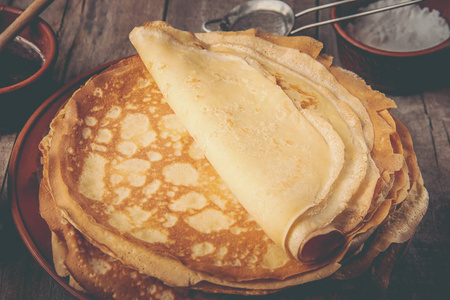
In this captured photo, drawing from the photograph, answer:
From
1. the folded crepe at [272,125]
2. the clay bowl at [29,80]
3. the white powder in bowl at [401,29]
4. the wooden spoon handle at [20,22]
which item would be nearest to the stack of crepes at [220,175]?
the folded crepe at [272,125]

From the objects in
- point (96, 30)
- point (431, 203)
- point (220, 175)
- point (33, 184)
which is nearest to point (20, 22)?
point (96, 30)

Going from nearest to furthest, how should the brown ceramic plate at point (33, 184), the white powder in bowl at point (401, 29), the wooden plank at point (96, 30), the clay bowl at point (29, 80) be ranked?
the brown ceramic plate at point (33, 184)
the clay bowl at point (29, 80)
the white powder in bowl at point (401, 29)
the wooden plank at point (96, 30)

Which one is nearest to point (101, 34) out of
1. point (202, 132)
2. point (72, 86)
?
point (72, 86)

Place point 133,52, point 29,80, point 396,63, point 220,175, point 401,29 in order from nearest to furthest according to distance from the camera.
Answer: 1. point 220,175
2. point 29,80
3. point 396,63
4. point 401,29
5. point 133,52

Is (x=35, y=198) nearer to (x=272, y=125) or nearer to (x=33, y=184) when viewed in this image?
(x=33, y=184)

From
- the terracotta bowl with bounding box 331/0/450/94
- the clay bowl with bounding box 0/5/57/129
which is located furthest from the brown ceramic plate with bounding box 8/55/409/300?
the terracotta bowl with bounding box 331/0/450/94

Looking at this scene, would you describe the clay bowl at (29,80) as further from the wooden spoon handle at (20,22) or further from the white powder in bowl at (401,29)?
the white powder in bowl at (401,29)
